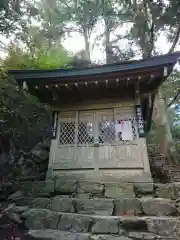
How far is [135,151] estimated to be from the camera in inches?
222

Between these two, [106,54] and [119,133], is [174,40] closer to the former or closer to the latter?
[106,54]

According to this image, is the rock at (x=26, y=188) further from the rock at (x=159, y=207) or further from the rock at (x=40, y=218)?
the rock at (x=159, y=207)

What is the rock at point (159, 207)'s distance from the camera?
4250mm

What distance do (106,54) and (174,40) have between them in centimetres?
528

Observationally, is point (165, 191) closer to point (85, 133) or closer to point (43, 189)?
point (85, 133)

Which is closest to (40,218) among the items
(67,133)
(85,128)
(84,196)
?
(84,196)

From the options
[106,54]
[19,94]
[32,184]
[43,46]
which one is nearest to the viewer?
[32,184]

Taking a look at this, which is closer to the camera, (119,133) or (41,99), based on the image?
(119,133)

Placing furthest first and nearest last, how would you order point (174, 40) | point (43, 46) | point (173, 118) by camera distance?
point (173, 118), point (43, 46), point (174, 40)

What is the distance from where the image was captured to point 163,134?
9922mm

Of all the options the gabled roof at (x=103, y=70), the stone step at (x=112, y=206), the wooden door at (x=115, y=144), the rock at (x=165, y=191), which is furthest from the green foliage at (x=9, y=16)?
the rock at (x=165, y=191)

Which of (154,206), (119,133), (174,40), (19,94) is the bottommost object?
(154,206)

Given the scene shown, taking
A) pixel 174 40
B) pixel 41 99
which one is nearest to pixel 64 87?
pixel 41 99

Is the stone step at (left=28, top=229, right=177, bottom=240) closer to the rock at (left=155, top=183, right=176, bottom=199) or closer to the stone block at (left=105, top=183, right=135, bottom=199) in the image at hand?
the stone block at (left=105, top=183, right=135, bottom=199)
